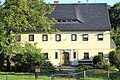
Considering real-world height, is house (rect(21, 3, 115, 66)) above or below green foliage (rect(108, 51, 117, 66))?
above

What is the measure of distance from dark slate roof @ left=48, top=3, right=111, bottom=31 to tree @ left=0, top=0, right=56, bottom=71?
56.0 feet

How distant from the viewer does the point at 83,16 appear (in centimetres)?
6900

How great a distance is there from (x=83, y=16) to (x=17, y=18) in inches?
944

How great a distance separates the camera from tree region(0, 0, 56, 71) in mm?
45906

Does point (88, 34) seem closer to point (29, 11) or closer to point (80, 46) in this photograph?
point (80, 46)

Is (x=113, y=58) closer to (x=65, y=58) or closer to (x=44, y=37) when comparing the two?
(x=65, y=58)

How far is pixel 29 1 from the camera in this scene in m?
48.5

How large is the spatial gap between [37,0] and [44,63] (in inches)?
286

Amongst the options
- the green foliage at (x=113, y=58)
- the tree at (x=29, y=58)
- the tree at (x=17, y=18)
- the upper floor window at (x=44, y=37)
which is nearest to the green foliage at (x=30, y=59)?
the tree at (x=29, y=58)

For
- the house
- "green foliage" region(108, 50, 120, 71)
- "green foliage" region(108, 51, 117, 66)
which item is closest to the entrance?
the house

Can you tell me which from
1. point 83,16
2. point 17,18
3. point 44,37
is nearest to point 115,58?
point 44,37

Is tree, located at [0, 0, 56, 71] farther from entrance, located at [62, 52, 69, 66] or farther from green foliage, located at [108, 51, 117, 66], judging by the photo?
entrance, located at [62, 52, 69, 66]

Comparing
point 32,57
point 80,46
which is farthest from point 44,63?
point 80,46

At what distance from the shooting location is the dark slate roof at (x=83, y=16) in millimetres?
66375
